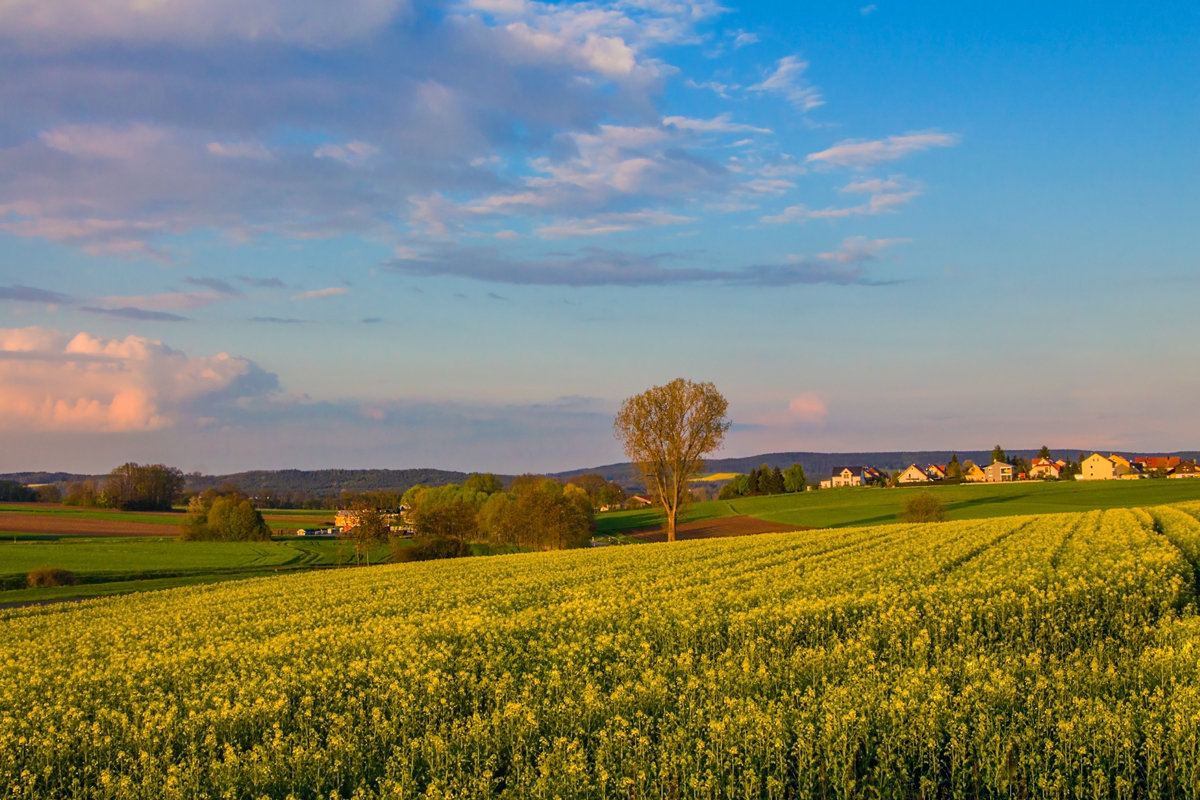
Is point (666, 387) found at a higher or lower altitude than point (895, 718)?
higher

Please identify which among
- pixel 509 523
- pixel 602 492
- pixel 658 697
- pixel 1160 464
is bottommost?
pixel 602 492

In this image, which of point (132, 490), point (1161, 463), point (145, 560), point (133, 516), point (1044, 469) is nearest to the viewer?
point (145, 560)

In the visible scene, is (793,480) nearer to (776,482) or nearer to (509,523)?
(776,482)

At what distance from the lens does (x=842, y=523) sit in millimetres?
89000

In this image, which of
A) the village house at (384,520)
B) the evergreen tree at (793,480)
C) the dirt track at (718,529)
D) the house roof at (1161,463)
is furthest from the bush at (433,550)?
the house roof at (1161,463)

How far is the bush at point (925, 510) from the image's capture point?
74875 millimetres

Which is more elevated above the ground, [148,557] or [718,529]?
[148,557]

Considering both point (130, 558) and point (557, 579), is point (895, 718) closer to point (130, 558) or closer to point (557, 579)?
point (557, 579)

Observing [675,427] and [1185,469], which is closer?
[675,427]

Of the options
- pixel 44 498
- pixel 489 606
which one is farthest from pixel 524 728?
pixel 44 498

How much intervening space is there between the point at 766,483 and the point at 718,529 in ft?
232

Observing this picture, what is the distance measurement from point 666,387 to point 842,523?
38050 millimetres

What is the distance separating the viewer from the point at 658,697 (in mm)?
9141

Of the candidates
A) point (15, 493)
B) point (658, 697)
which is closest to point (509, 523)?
point (658, 697)
